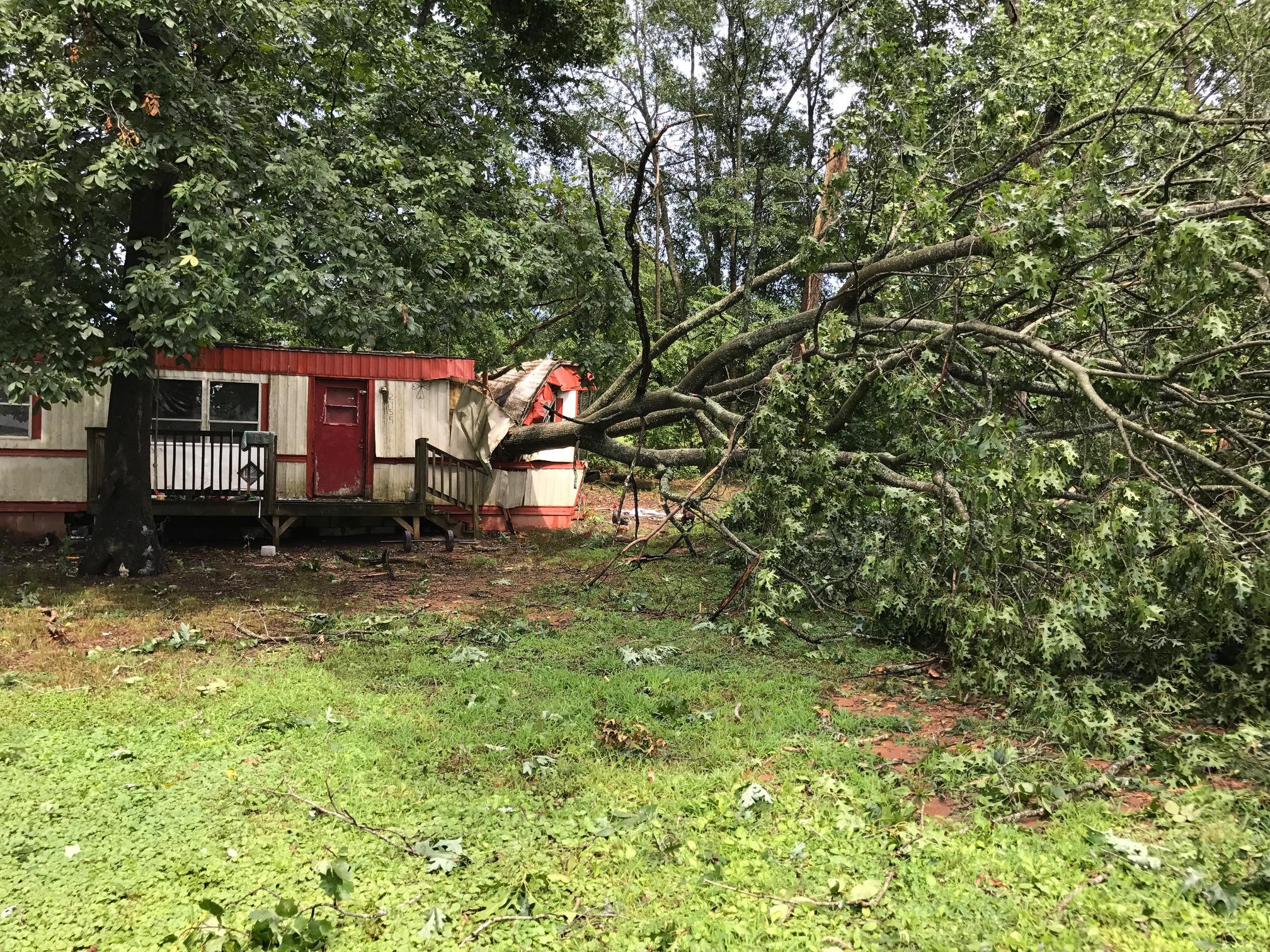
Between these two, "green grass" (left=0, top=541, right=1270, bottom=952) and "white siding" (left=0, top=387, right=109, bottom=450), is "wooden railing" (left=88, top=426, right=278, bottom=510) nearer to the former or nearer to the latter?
"white siding" (left=0, top=387, right=109, bottom=450)

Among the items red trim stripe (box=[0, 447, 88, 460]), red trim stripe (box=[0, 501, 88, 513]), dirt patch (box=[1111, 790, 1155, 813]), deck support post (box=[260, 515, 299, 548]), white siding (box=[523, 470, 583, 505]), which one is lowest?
dirt patch (box=[1111, 790, 1155, 813])

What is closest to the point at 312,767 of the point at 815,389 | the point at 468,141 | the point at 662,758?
the point at 662,758

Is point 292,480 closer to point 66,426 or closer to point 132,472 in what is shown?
point 132,472

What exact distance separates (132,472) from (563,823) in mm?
8742

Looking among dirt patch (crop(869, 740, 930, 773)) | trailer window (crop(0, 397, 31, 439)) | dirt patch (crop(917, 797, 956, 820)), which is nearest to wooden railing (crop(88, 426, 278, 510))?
trailer window (crop(0, 397, 31, 439))

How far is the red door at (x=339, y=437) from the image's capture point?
1345 centimetres

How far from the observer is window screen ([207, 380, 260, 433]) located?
1284 centimetres

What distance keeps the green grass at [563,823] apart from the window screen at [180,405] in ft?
24.5

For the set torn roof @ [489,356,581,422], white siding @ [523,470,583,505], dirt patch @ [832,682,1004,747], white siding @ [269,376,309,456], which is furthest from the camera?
white siding @ [523,470,583,505]

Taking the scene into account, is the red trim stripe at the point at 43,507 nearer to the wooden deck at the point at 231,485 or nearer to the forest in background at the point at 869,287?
the wooden deck at the point at 231,485

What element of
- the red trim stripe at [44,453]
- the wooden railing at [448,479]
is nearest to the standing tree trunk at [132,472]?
the red trim stripe at [44,453]

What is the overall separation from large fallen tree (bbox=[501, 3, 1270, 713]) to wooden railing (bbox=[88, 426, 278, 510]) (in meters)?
5.14

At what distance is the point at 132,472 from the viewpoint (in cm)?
1009

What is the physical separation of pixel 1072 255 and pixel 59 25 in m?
9.30
